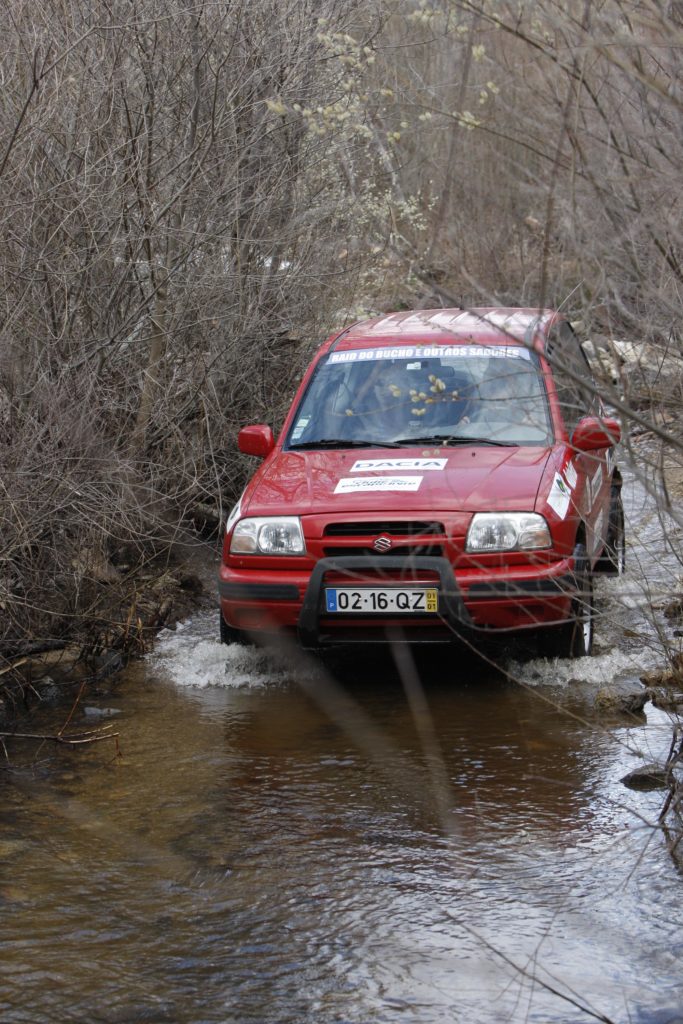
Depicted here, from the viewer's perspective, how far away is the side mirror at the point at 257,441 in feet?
24.5

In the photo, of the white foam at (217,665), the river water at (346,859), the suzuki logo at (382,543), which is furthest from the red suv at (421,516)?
the river water at (346,859)

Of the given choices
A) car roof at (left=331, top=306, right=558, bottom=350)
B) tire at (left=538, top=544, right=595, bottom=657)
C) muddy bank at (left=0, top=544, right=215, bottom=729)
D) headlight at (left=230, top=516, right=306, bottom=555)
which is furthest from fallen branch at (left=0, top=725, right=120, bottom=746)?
car roof at (left=331, top=306, right=558, bottom=350)

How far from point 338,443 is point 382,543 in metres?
1.09

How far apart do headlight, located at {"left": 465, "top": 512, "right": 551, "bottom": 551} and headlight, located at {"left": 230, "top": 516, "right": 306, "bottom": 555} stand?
0.87 metres

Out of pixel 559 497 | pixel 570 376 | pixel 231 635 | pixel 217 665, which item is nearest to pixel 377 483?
pixel 559 497

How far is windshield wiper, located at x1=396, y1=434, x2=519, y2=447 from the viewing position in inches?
278

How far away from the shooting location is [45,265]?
774 centimetres

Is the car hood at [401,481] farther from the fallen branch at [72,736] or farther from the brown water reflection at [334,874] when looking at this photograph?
the fallen branch at [72,736]

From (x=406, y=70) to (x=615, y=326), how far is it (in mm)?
4829

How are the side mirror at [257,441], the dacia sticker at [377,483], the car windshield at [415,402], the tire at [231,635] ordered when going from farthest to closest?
the side mirror at [257,441]
the car windshield at [415,402]
the tire at [231,635]
the dacia sticker at [377,483]

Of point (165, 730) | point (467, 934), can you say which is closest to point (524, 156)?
point (165, 730)

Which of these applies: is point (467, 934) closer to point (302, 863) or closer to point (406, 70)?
point (302, 863)

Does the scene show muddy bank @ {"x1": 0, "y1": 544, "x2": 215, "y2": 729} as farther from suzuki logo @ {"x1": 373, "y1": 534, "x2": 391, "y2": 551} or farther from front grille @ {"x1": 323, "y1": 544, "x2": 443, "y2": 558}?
suzuki logo @ {"x1": 373, "y1": 534, "x2": 391, "y2": 551}

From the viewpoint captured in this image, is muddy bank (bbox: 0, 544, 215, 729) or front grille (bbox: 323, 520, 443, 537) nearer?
front grille (bbox: 323, 520, 443, 537)
